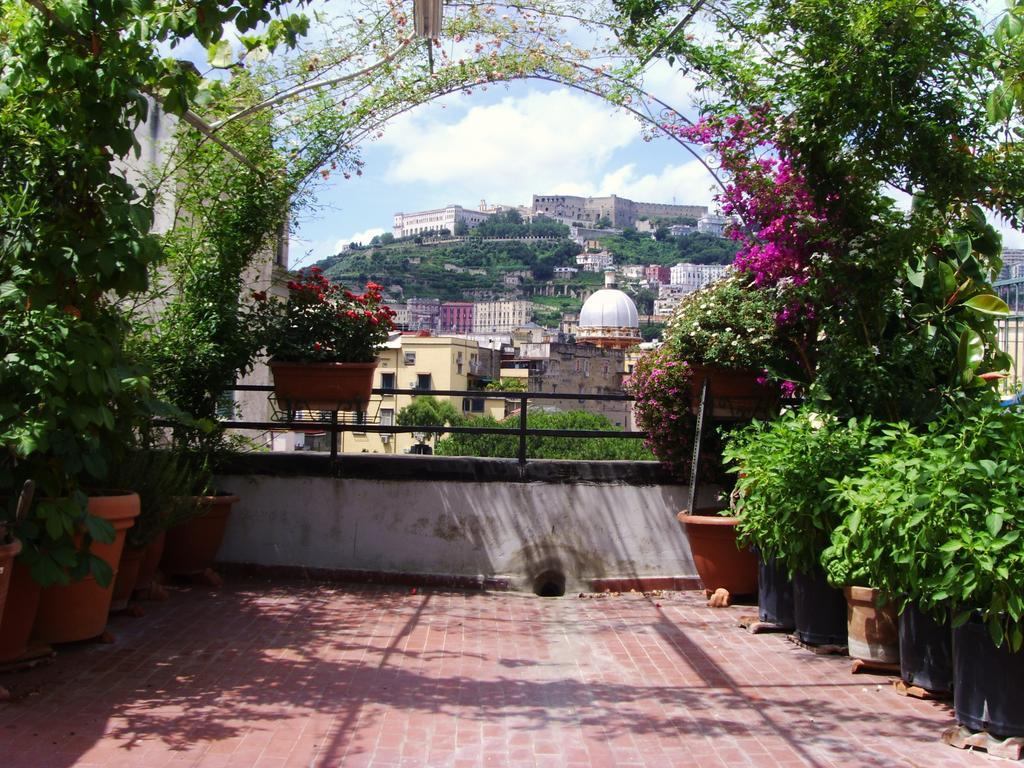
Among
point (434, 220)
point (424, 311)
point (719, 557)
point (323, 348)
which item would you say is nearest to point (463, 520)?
point (323, 348)

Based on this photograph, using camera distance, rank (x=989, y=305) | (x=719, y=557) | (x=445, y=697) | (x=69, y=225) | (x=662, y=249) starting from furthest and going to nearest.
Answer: (x=662, y=249) → (x=719, y=557) → (x=989, y=305) → (x=69, y=225) → (x=445, y=697)

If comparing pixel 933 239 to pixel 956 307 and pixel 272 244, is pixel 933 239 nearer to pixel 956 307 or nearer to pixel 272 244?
pixel 956 307

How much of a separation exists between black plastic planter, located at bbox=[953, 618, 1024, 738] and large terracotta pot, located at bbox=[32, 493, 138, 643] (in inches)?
156

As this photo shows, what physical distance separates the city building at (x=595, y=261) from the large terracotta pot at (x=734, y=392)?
7349 centimetres

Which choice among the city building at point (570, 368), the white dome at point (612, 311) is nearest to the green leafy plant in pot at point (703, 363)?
the city building at point (570, 368)

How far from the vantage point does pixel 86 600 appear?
4.98m

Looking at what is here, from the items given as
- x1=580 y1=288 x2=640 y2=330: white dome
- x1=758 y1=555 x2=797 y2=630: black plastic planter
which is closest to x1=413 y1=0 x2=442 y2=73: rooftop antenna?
x1=758 y1=555 x2=797 y2=630: black plastic planter

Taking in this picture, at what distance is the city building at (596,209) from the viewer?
131m

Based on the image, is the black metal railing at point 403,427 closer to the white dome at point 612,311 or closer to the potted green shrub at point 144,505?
the potted green shrub at point 144,505

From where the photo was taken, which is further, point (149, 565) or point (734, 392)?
point (734, 392)

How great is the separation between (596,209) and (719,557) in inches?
5300

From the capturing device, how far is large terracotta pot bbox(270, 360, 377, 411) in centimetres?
693

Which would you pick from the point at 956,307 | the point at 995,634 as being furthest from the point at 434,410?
the point at 995,634

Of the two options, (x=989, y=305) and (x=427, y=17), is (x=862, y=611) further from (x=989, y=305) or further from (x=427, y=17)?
(x=427, y=17)
